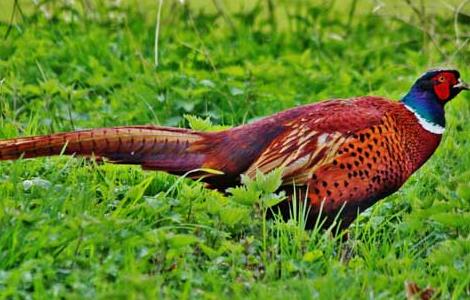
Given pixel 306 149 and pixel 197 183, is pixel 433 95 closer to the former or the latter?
pixel 306 149

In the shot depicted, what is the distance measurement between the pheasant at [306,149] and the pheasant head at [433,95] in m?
0.05

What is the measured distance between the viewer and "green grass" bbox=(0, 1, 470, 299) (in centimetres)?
440

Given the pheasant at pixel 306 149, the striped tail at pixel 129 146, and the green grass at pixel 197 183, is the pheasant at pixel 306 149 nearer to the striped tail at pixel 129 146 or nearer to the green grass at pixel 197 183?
the striped tail at pixel 129 146

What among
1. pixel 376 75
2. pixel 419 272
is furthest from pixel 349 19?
pixel 419 272

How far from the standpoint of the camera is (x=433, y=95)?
18.3 ft

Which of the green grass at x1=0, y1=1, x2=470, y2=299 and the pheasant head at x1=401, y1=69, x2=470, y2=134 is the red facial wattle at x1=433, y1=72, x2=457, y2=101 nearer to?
the pheasant head at x1=401, y1=69, x2=470, y2=134

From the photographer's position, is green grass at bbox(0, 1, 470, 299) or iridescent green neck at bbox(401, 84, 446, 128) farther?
iridescent green neck at bbox(401, 84, 446, 128)

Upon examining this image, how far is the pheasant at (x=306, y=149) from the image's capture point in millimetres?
5121

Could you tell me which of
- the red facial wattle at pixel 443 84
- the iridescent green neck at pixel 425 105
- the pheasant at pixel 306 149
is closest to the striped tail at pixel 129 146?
the pheasant at pixel 306 149

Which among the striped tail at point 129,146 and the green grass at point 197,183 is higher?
the striped tail at point 129,146

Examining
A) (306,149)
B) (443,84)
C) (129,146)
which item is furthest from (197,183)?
(443,84)

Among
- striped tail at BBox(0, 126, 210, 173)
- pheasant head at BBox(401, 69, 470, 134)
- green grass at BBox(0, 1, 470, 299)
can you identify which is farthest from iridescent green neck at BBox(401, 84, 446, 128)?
striped tail at BBox(0, 126, 210, 173)

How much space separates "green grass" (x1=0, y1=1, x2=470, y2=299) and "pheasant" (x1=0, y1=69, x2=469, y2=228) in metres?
0.12

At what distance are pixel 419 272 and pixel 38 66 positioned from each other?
2923mm
